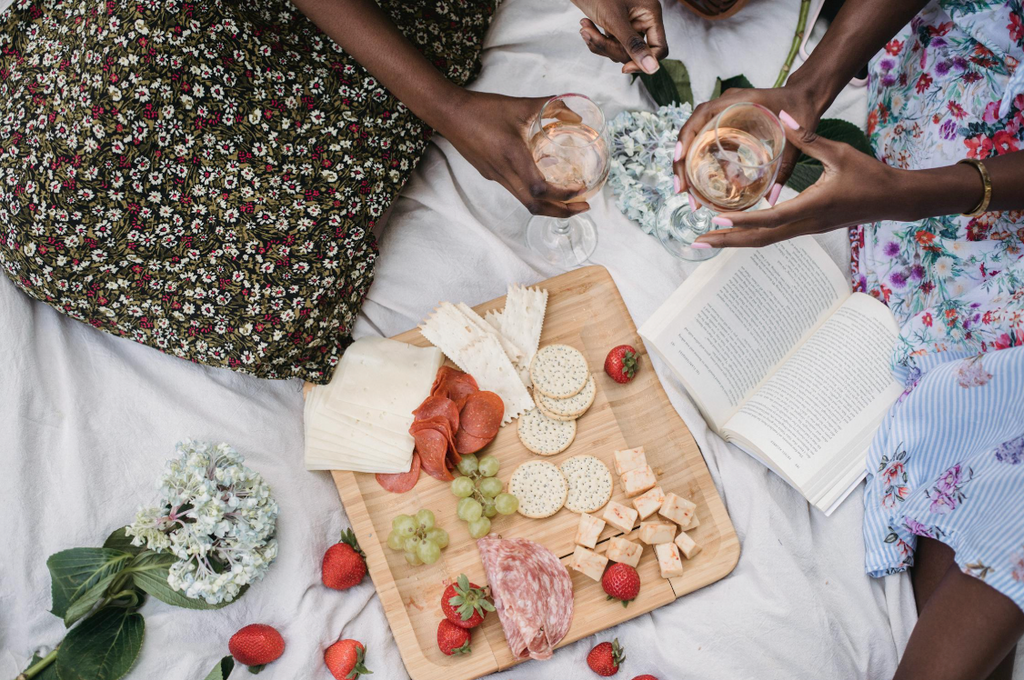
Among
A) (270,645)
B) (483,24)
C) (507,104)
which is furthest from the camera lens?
(483,24)

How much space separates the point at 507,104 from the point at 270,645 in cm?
119

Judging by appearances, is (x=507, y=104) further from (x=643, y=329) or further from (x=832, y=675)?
(x=832, y=675)

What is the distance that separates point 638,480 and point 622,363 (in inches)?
10.5

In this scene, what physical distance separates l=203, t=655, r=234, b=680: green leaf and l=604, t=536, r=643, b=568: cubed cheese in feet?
2.66

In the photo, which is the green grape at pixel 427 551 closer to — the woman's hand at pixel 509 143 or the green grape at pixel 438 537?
the green grape at pixel 438 537

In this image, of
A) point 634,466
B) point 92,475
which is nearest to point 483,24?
point 634,466

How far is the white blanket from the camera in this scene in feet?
4.78

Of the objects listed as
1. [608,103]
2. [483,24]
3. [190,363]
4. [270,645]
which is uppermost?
[483,24]

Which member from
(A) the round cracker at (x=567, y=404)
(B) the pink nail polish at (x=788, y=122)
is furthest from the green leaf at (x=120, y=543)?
(B) the pink nail polish at (x=788, y=122)

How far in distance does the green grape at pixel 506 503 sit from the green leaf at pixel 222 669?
618mm

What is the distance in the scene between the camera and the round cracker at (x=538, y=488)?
1.57 meters

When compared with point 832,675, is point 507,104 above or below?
above

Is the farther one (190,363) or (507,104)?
(190,363)

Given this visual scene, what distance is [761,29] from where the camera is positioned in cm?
188
